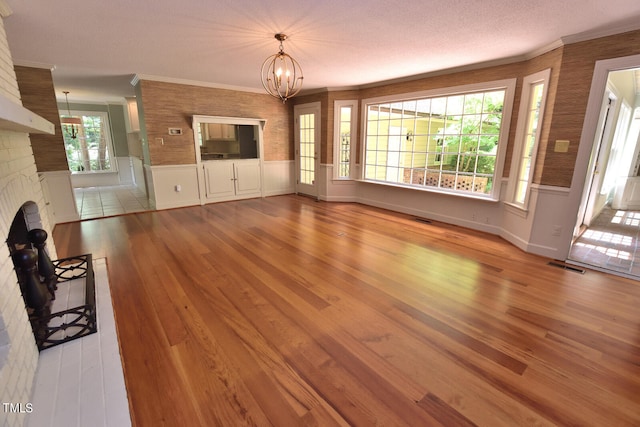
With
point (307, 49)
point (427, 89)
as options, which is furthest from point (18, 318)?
point (427, 89)

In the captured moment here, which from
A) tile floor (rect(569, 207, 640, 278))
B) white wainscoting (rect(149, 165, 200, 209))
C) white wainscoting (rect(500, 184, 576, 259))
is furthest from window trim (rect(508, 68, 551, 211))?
white wainscoting (rect(149, 165, 200, 209))

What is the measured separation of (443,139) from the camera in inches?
194

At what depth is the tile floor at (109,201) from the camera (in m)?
5.54

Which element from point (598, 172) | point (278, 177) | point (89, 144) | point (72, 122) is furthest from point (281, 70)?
point (89, 144)

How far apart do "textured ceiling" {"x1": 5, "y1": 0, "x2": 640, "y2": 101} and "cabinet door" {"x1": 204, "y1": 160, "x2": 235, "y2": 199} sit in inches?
82.8

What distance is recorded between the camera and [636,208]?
18.8ft

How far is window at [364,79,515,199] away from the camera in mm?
4284

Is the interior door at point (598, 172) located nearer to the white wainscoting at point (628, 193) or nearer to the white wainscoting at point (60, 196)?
the white wainscoting at point (628, 193)

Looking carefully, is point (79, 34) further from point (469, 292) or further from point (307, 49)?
point (469, 292)

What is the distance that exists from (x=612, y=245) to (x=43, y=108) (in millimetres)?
8586

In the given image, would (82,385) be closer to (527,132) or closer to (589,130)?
(589,130)

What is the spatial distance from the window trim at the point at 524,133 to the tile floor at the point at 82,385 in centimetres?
442

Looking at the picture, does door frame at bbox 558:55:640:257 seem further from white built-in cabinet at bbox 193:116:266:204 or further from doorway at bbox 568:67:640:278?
white built-in cabinet at bbox 193:116:266:204

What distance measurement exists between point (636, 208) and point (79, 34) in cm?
956
